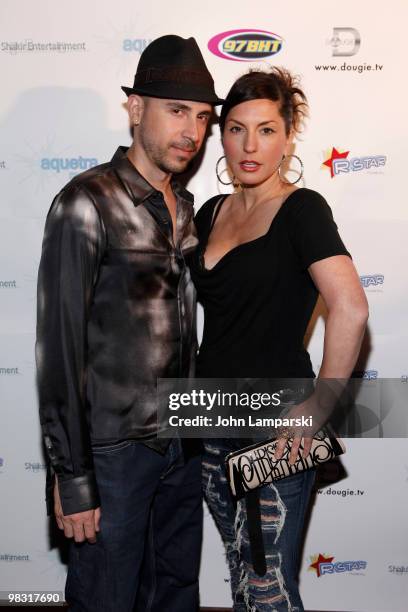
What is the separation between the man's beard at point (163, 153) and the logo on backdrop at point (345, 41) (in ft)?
2.93

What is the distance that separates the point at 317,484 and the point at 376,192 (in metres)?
1.21

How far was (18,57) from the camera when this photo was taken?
232 cm

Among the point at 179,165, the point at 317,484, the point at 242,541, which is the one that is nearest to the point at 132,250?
the point at 179,165

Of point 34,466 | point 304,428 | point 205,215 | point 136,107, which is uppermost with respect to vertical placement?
point 136,107

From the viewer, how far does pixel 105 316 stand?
167 centimetres

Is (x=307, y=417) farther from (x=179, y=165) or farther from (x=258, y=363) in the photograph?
(x=179, y=165)

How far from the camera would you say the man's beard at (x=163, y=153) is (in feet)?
5.72

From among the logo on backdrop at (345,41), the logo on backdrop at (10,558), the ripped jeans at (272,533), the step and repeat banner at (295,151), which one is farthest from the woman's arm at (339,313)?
the logo on backdrop at (10,558)

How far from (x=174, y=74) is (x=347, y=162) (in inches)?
35.2

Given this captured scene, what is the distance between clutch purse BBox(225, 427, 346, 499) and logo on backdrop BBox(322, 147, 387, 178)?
3.71ft

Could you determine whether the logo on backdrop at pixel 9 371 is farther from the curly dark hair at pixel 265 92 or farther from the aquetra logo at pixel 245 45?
the aquetra logo at pixel 245 45

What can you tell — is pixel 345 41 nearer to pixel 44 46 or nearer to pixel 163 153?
pixel 163 153

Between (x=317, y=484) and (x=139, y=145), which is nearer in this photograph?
(x=139, y=145)

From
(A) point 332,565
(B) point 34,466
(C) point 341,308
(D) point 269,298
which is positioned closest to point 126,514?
(D) point 269,298
